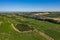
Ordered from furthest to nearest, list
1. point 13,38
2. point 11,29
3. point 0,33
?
point 11,29 < point 0,33 < point 13,38

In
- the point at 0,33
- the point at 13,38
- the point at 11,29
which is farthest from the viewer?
the point at 11,29

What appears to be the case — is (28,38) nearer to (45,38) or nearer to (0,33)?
(45,38)

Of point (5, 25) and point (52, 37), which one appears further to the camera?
point (5, 25)

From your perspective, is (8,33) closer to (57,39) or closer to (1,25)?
(1,25)

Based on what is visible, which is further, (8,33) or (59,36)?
(59,36)

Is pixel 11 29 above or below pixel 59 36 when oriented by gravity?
above

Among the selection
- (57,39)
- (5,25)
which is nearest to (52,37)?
(57,39)

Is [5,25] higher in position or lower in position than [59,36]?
higher

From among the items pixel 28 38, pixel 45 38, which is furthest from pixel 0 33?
pixel 45 38
